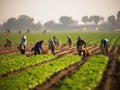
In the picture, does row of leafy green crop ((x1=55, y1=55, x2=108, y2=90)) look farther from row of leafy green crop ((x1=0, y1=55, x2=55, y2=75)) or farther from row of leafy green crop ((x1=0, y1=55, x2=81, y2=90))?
row of leafy green crop ((x1=0, y1=55, x2=55, y2=75))

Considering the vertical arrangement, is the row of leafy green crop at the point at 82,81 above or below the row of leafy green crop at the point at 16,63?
below

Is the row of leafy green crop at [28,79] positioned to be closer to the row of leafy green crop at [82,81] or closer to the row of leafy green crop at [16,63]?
the row of leafy green crop at [82,81]

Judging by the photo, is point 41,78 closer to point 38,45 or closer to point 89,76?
point 89,76

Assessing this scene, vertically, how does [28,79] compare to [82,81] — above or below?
above

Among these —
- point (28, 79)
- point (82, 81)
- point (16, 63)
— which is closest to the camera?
point (82, 81)

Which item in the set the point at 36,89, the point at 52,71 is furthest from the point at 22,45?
the point at 36,89

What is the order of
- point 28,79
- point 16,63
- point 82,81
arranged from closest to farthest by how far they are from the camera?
point 82,81
point 28,79
point 16,63

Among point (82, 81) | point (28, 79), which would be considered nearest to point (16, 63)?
point (28, 79)

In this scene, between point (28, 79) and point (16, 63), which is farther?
point (16, 63)

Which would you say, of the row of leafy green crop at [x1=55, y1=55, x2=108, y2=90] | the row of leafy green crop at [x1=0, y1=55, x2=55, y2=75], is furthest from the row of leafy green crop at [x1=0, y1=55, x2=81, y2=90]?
the row of leafy green crop at [x1=0, y1=55, x2=55, y2=75]

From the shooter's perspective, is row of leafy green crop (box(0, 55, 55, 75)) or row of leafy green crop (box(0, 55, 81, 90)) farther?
row of leafy green crop (box(0, 55, 55, 75))

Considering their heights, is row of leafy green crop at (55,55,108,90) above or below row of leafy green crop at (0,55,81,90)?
below

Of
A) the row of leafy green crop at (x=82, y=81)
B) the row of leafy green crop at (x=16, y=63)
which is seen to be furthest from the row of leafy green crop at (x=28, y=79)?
the row of leafy green crop at (x=16, y=63)

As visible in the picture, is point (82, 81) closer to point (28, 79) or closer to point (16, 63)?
point (28, 79)
